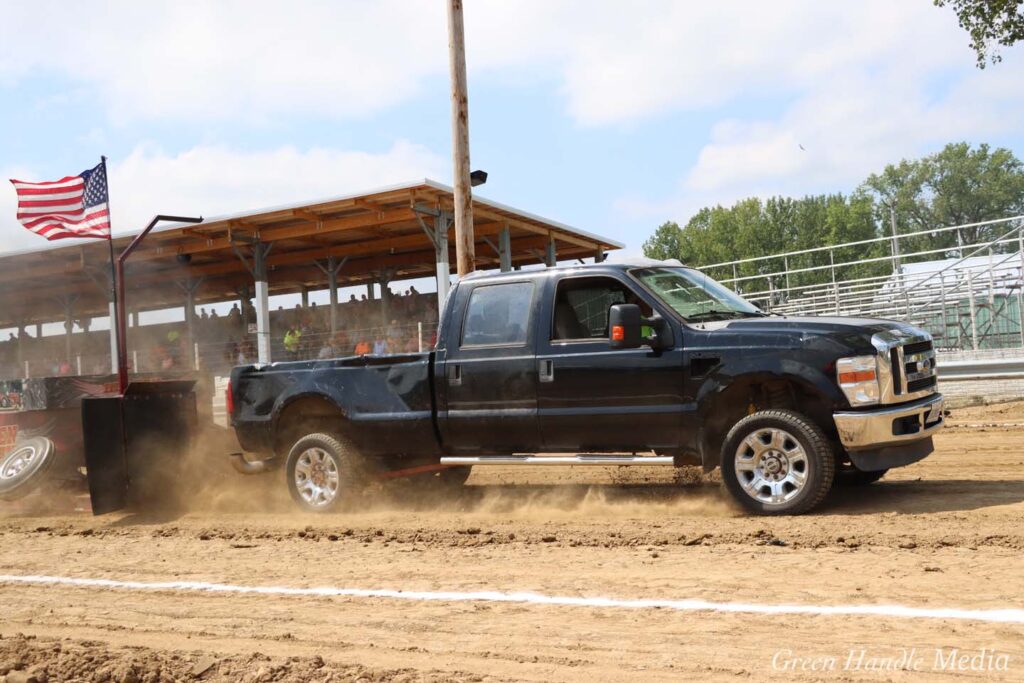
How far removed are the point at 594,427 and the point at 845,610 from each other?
3.34m

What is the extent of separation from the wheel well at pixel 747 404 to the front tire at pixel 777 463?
0.83 ft

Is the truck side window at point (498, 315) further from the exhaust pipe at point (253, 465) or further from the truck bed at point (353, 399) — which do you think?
the exhaust pipe at point (253, 465)

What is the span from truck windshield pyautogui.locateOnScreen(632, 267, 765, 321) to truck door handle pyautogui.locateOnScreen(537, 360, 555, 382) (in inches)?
39.7

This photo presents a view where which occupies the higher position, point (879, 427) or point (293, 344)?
point (293, 344)

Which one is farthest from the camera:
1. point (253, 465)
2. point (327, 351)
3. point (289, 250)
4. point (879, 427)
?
point (289, 250)

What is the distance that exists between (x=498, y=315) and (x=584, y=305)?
769mm

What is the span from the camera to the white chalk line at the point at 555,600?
13.6ft

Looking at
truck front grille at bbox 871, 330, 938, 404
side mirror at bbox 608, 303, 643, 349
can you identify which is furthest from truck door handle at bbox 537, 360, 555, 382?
truck front grille at bbox 871, 330, 938, 404

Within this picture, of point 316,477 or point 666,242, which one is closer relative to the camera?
point 316,477

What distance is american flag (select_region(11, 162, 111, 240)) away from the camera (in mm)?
12133

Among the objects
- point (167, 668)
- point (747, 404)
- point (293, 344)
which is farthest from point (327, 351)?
point (167, 668)

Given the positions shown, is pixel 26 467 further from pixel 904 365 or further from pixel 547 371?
pixel 904 365

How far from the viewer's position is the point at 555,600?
4.87 metres

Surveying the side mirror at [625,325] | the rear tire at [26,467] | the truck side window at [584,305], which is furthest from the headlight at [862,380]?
the rear tire at [26,467]
